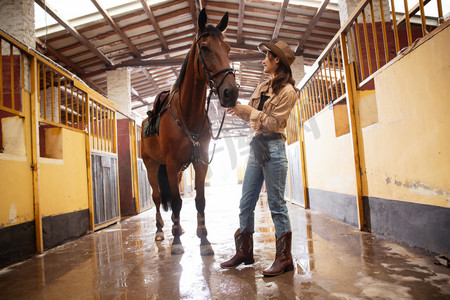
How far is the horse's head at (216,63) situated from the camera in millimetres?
2018

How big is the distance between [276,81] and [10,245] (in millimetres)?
2831

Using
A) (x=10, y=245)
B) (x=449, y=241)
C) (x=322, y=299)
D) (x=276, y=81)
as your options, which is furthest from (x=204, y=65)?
(x=10, y=245)

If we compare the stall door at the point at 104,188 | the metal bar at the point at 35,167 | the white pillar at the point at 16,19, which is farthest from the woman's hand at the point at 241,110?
the white pillar at the point at 16,19

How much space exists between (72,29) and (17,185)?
209 inches

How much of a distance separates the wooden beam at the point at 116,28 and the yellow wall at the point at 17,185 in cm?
422

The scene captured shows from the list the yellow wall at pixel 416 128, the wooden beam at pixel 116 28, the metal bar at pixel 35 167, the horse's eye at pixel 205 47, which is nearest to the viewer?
the yellow wall at pixel 416 128

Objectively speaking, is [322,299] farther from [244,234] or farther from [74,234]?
[74,234]

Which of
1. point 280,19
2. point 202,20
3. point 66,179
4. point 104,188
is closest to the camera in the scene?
point 202,20

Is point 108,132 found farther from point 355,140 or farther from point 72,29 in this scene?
point 355,140

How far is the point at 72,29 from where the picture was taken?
6.64 meters

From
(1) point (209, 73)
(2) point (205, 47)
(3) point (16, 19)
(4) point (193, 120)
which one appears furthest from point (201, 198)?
(3) point (16, 19)

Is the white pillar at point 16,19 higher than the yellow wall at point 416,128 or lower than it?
higher

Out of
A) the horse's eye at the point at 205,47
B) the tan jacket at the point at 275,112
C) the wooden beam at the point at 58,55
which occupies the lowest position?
the tan jacket at the point at 275,112

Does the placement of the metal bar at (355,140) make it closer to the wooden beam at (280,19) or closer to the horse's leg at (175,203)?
the horse's leg at (175,203)
